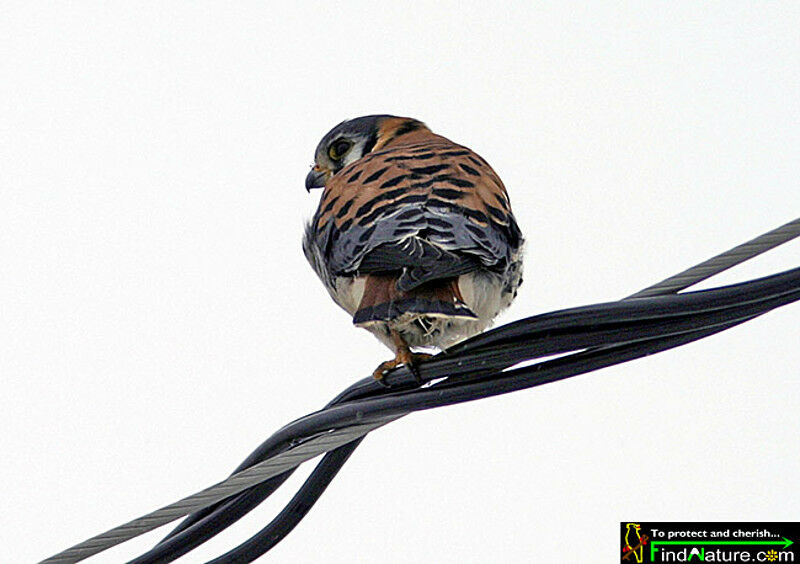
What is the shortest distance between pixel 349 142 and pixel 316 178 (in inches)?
8.7

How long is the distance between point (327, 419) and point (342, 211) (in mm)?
877

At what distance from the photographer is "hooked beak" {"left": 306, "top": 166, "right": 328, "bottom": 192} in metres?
4.60

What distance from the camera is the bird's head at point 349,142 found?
452cm

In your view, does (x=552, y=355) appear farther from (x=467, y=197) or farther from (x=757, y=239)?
(x=467, y=197)

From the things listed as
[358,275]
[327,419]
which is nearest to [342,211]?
[358,275]

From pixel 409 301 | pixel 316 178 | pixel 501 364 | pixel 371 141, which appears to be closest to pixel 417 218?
pixel 409 301

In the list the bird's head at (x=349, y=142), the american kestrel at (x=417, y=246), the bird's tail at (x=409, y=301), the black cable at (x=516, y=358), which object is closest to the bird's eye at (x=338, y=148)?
the bird's head at (x=349, y=142)

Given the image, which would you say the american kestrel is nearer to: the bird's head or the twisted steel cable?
the twisted steel cable

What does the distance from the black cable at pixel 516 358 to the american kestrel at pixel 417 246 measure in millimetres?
208

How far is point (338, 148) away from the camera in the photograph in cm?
463

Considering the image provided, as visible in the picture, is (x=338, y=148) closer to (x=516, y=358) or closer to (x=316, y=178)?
(x=316, y=178)

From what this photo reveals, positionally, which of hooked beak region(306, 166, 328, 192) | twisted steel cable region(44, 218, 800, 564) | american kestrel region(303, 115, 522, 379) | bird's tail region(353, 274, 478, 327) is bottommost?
twisted steel cable region(44, 218, 800, 564)

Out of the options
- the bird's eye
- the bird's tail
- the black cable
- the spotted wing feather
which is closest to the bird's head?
the bird's eye

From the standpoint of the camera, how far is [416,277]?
2436mm
